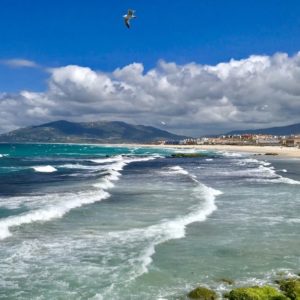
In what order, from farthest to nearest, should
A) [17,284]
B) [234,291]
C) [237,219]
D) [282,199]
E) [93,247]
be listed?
[282,199] → [237,219] → [93,247] → [17,284] → [234,291]

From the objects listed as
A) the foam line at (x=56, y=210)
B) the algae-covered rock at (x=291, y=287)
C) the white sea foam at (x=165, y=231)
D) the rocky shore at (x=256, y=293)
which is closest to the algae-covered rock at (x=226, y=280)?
the rocky shore at (x=256, y=293)

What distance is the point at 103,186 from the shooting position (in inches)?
1666

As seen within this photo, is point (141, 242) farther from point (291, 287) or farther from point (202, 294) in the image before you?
point (291, 287)

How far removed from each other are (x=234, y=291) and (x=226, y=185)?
30236 mm

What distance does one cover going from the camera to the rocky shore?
1337 centimetres

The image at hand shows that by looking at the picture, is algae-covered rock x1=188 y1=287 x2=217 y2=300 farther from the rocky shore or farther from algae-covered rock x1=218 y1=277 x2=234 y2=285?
algae-covered rock x1=218 y1=277 x2=234 y2=285

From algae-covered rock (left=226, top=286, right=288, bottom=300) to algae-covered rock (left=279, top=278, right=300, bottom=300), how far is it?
32 centimetres

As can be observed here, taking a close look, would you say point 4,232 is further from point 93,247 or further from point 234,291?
point 234,291

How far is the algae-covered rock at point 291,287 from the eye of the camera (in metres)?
13.6

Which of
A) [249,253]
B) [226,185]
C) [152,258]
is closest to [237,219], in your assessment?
[249,253]

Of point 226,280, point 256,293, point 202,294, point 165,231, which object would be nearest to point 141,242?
point 165,231

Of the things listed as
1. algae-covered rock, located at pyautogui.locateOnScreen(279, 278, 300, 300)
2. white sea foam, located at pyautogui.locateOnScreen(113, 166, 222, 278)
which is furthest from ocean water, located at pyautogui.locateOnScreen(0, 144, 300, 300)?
algae-covered rock, located at pyautogui.locateOnScreen(279, 278, 300, 300)

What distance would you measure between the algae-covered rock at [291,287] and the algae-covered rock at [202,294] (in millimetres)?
2130

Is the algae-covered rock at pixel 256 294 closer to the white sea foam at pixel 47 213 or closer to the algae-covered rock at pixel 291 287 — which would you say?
the algae-covered rock at pixel 291 287
